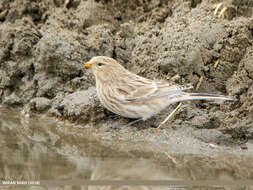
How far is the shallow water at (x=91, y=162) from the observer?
4730 mm

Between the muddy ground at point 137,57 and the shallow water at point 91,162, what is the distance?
45 cm

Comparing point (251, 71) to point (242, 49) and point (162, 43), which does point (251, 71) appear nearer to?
point (242, 49)

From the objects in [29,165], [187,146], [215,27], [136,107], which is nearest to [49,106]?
[136,107]

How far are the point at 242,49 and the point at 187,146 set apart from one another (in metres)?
1.94

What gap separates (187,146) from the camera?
5.75 meters

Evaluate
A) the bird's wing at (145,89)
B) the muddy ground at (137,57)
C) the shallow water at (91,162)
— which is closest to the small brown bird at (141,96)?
the bird's wing at (145,89)

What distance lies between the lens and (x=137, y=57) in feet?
23.8

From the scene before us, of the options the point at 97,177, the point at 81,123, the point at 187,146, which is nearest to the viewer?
the point at 97,177

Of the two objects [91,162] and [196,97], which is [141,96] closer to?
[196,97]

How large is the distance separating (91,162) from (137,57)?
8.76 ft

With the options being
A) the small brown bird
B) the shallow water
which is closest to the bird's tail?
the small brown bird

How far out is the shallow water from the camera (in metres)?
4.73

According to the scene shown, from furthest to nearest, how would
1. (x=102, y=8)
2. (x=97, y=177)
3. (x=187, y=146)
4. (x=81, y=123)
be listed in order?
(x=102, y=8) < (x=81, y=123) < (x=187, y=146) < (x=97, y=177)

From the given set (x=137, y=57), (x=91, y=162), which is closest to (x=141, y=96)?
(x=137, y=57)
